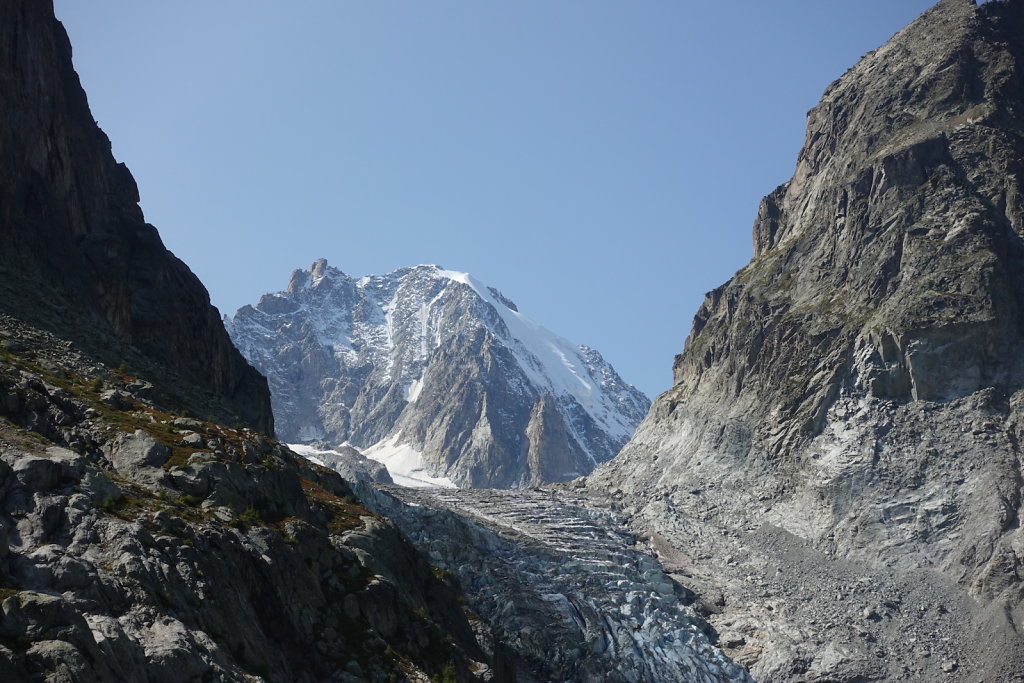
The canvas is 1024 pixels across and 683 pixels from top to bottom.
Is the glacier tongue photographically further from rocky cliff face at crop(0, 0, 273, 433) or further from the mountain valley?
rocky cliff face at crop(0, 0, 273, 433)

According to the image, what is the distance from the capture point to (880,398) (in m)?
146

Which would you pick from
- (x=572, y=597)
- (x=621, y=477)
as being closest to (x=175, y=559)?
(x=572, y=597)

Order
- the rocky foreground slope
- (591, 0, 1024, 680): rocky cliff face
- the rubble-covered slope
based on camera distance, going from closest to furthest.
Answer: the rubble-covered slope < the rocky foreground slope < (591, 0, 1024, 680): rocky cliff face

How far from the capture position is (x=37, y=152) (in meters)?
73.1

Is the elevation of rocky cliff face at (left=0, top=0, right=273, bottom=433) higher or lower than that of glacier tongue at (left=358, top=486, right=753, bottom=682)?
higher

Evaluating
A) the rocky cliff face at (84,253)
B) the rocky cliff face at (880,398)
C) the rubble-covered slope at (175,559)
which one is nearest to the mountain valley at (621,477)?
the rubble-covered slope at (175,559)

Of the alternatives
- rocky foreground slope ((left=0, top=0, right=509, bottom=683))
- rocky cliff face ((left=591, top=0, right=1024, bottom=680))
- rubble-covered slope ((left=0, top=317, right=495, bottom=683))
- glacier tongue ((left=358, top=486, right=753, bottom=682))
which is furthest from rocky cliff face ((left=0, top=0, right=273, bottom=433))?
rocky cliff face ((left=591, top=0, right=1024, bottom=680))

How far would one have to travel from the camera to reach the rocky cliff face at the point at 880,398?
118 m

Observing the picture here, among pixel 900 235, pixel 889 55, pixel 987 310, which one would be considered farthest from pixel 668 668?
pixel 889 55

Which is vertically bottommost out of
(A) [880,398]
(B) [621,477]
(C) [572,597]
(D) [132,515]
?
(C) [572,597]

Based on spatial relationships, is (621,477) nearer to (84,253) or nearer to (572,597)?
(572,597)

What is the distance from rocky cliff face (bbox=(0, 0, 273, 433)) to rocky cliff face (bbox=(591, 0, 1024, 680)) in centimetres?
6920

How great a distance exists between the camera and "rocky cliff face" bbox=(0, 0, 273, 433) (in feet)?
213

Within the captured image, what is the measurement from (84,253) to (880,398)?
108 metres
